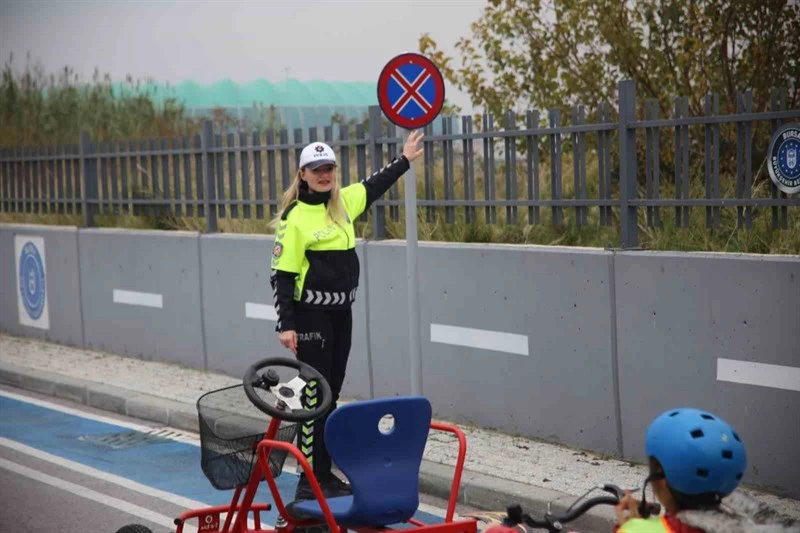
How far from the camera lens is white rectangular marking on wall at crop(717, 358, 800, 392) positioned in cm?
727

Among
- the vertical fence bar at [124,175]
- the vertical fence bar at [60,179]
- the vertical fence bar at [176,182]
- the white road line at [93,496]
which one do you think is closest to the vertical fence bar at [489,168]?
the white road line at [93,496]

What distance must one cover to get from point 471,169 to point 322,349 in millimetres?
2918

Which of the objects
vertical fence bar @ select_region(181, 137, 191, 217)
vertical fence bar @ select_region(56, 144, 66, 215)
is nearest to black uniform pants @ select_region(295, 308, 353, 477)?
vertical fence bar @ select_region(181, 137, 191, 217)

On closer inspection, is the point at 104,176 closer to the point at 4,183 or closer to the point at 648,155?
the point at 4,183

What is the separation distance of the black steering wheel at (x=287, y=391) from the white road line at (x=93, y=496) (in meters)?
2.41

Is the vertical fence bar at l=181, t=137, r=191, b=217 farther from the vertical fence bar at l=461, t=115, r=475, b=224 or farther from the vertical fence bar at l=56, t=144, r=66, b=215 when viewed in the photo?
the vertical fence bar at l=461, t=115, r=475, b=224

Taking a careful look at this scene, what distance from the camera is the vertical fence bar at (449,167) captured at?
10.00 meters

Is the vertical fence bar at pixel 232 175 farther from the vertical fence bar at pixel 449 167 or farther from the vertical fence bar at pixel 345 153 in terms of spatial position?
the vertical fence bar at pixel 449 167

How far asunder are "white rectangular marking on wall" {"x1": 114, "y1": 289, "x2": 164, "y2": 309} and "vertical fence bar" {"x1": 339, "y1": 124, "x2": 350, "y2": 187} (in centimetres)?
283

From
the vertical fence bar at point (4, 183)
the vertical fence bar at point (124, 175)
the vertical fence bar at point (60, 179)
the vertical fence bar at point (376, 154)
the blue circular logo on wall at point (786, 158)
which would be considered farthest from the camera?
the vertical fence bar at point (4, 183)

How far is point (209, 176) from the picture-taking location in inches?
503

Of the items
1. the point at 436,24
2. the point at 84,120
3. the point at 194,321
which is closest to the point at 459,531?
the point at 194,321

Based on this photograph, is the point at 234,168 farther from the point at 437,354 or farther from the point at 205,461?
the point at 205,461

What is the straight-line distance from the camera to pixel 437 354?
9734mm
